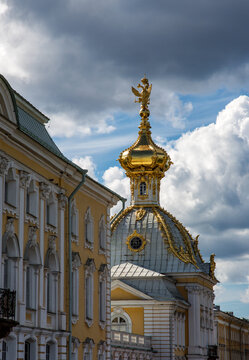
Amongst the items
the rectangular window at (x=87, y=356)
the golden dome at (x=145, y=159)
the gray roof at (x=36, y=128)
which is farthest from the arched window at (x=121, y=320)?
the gray roof at (x=36, y=128)

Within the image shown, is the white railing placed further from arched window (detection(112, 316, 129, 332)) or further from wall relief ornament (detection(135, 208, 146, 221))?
wall relief ornament (detection(135, 208, 146, 221))

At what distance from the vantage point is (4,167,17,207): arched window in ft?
89.4

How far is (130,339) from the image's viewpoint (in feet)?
180

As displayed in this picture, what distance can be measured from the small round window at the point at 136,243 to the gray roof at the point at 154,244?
A: 15.7 inches

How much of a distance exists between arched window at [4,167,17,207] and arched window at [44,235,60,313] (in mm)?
3448

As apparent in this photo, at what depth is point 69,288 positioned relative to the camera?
105ft

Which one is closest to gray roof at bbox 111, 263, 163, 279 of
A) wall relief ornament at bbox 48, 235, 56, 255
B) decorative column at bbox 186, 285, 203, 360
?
decorative column at bbox 186, 285, 203, 360

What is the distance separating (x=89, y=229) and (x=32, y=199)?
678cm

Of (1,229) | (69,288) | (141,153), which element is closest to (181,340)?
(141,153)

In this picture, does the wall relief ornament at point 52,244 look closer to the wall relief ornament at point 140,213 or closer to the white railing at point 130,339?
the white railing at point 130,339

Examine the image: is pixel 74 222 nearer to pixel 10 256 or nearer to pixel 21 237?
pixel 21 237

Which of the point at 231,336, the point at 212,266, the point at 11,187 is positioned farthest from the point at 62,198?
the point at 231,336

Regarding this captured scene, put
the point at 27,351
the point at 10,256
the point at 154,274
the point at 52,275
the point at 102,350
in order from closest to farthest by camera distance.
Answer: the point at 10,256 → the point at 27,351 → the point at 52,275 → the point at 102,350 → the point at 154,274

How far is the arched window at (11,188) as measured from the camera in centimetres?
2725
